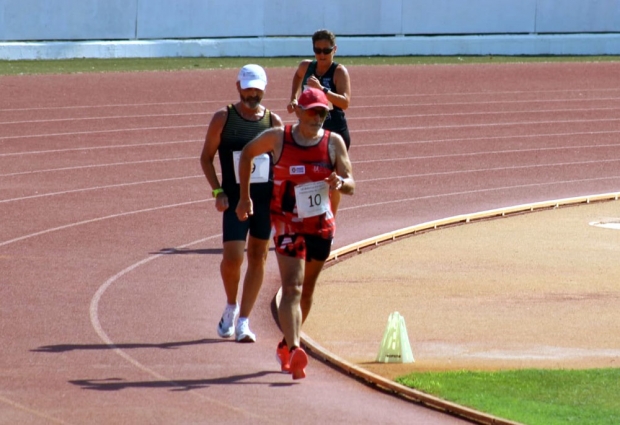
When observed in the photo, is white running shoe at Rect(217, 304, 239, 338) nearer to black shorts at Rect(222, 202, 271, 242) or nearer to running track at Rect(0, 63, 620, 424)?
running track at Rect(0, 63, 620, 424)

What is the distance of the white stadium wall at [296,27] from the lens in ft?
106

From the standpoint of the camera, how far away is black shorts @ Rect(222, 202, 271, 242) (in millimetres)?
Result: 9305

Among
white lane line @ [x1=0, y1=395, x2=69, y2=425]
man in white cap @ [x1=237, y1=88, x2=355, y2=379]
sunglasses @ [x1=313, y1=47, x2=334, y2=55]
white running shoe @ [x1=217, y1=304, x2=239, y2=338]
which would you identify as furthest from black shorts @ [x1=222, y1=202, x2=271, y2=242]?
sunglasses @ [x1=313, y1=47, x2=334, y2=55]

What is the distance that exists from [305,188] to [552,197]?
10.9 m

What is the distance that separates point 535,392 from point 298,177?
1.99m

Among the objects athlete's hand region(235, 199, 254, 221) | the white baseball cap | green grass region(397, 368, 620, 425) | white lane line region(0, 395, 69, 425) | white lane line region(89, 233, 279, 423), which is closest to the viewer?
white lane line region(0, 395, 69, 425)

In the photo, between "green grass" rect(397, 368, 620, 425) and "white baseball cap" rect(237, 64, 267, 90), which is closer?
"green grass" rect(397, 368, 620, 425)

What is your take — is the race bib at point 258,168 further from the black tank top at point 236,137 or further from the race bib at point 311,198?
the race bib at point 311,198

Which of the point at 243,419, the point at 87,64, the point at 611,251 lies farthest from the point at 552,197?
the point at 87,64

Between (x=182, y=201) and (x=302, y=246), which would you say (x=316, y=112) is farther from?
(x=182, y=201)

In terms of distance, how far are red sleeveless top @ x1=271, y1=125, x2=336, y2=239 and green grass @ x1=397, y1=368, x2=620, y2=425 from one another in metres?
1.12

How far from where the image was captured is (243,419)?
7.39m

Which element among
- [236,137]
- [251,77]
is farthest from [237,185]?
[251,77]

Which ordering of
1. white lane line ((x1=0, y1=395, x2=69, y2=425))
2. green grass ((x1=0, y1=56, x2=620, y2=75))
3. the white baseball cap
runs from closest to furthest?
white lane line ((x1=0, y1=395, x2=69, y2=425)), the white baseball cap, green grass ((x1=0, y1=56, x2=620, y2=75))
